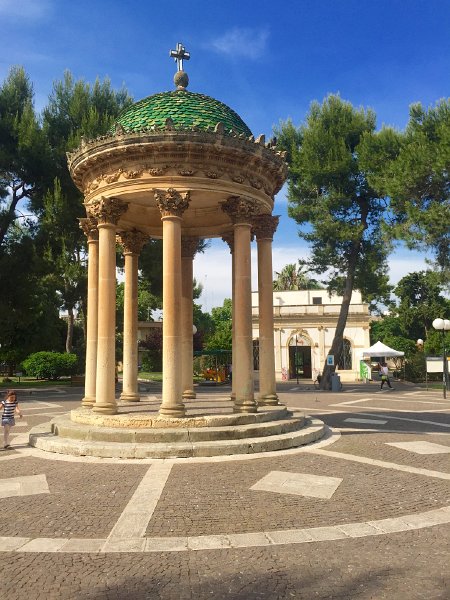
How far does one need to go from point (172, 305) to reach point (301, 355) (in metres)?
39.7

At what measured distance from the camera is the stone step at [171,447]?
9.41 meters

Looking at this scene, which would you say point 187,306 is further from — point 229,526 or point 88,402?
point 229,526

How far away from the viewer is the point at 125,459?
9328 millimetres

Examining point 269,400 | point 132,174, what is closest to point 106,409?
point 269,400

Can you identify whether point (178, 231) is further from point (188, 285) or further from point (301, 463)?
point (301, 463)

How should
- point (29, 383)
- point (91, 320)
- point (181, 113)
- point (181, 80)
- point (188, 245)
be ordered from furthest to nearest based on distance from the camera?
point (29, 383) → point (188, 245) → point (181, 80) → point (91, 320) → point (181, 113)

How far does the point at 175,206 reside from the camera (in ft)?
37.9

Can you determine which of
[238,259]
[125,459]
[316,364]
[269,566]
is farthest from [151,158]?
[316,364]

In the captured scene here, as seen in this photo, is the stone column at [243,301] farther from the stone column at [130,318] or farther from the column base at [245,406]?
the stone column at [130,318]

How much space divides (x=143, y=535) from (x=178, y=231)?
766 centimetres

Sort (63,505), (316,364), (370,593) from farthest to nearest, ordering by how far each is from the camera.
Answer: (316,364)
(63,505)
(370,593)

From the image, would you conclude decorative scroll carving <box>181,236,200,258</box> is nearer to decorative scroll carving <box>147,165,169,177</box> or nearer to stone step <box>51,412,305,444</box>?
decorative scroll carving <box>147,165,169,177</box>

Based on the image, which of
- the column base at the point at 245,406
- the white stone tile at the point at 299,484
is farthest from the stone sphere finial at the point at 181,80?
the white stone tile at the point at 299,484

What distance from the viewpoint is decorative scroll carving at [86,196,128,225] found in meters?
12.2
